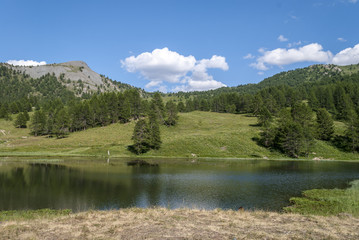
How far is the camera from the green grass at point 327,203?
997 inches

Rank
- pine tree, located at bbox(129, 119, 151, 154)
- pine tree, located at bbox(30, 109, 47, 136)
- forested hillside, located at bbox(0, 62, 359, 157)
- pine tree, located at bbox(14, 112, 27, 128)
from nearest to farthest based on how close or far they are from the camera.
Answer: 1. pine tree, located at bbox(129, 119, 151, 154)
2. forested hillside, located at bbox(0, 62, 359, 157)
3. pine tree, located at bbox(30, 109, 47, 136)
4. pine tree, located at bbox(14, 112, 27, 128)

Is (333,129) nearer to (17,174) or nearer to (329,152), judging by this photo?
(329,152)

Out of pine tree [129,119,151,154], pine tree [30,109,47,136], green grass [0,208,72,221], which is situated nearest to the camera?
green grass [0,208,72,221]

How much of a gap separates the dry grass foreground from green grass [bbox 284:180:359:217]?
11.8 feet

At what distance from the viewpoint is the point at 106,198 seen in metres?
31.9

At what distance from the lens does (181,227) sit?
17.1m

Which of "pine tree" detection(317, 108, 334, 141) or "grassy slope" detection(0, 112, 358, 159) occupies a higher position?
"pine tree" detection(317, 108, 334, 141)

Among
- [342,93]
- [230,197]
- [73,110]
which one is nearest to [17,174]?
[230,197]

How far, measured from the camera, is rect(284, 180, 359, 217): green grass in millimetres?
25312

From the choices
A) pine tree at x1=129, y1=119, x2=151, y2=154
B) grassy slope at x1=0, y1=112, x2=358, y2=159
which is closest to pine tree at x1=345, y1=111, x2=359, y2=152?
grassy slope at x1=0, y1=112, x2=358, y2=159

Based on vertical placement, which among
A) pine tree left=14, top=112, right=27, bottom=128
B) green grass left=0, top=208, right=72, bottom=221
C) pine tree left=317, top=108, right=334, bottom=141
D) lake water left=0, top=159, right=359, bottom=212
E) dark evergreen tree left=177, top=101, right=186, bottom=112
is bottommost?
lake water left=0, top=159, right=359, bottom=212

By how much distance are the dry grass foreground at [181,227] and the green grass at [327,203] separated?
11.8 ft

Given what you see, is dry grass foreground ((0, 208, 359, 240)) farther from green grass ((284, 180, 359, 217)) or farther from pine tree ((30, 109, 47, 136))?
pine tree ((30, 109, 47, 136))

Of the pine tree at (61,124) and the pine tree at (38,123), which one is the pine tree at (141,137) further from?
the pine tree at (38,123)
